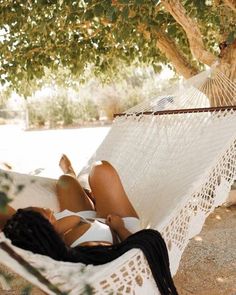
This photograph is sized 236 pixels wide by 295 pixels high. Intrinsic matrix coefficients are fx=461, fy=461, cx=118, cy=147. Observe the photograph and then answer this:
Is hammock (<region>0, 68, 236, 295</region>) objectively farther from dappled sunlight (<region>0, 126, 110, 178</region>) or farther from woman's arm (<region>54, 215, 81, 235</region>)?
A: dappled sunlight (<region>0, 126, 110, 178</region>)

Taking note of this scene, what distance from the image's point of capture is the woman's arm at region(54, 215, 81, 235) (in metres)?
1.52

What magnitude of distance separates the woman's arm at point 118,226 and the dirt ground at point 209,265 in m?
0.37

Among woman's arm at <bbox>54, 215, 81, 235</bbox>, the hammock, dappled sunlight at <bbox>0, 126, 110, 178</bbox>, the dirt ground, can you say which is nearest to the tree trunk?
the hammock

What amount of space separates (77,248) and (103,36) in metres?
2.89

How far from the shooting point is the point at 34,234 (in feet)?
4.22

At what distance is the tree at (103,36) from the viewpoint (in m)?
3.14

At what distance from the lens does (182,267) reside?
94.0 inches

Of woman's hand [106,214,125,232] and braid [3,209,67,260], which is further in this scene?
woman's hand [106,214,125,232]

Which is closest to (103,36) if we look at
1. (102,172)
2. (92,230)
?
(102,172)

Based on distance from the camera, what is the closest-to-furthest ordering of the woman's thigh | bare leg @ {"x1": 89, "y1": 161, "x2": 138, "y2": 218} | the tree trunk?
bare leg @ {"x1": 89, "y1": 161, "x2": 138, "y2": 218} → the woman's thigh → the tree trunk

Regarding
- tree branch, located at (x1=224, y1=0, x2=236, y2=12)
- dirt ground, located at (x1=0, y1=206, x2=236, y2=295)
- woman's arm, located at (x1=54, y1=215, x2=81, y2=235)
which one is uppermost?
tree branch, located at (x1=224, y1=0, x2=236, y2=12)

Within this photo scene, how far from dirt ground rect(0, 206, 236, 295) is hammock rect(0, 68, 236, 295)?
1.46 ft

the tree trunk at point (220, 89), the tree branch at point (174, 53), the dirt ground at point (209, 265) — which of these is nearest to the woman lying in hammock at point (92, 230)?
the dirt ground at point (209, 265)

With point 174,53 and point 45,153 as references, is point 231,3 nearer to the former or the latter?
point 174,53
